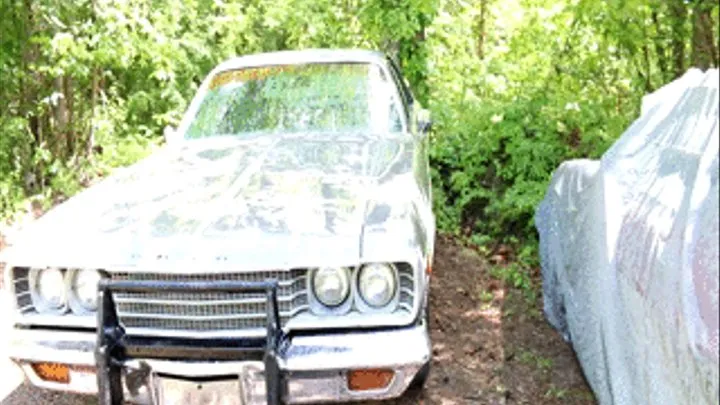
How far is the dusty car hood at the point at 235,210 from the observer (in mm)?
2889

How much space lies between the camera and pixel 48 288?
3.21m

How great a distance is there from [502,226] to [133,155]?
184 inches

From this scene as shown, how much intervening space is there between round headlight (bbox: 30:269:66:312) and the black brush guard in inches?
16.7

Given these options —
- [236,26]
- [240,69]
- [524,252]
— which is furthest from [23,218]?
[524,252]

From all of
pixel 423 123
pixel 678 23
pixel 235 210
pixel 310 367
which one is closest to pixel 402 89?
pixel 423 123

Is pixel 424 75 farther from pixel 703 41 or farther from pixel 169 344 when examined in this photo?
pixel 169 344

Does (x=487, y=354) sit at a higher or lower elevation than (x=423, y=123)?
lower

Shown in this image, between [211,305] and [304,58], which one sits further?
[304,58]

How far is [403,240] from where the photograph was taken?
292cm

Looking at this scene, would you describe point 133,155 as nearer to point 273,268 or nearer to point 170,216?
point 170,216

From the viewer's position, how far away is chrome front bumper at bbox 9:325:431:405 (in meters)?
2.82

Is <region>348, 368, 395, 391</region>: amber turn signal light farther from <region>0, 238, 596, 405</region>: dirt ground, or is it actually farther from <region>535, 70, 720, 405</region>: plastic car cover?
<region>535, 70, 720, 405</region>: plastic car cover

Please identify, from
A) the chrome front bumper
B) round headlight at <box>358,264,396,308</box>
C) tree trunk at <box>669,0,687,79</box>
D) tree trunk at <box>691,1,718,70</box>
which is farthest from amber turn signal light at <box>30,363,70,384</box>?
tree trunk at <box>669,0,687,79</box>

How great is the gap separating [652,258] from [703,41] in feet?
9.05
